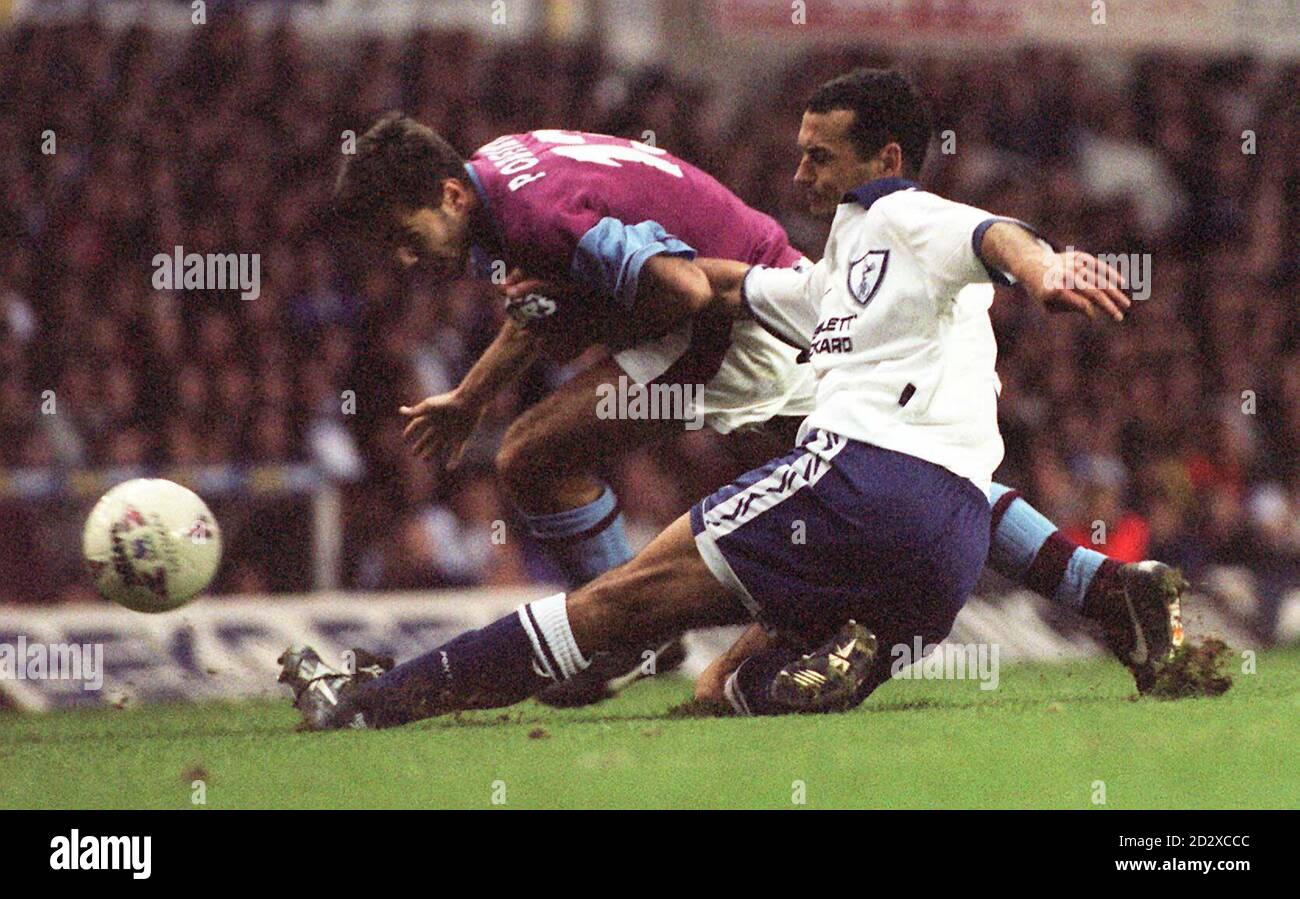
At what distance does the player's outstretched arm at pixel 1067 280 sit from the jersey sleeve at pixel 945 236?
18cm

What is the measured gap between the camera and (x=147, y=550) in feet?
18.4

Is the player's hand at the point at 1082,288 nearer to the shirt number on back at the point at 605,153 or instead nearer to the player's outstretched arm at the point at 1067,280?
the player's outstretched arm at the point at 1067,280

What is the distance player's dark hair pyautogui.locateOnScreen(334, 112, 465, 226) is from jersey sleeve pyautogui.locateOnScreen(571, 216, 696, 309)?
1.48ft

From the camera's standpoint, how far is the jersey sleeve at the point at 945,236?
4734mm

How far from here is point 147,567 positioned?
560 cm

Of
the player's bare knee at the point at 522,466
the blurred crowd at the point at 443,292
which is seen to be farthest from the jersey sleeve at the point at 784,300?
the blurred crowd at the point at 443,292

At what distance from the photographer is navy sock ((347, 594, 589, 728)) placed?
5.16 metres

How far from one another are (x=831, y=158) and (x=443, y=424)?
159 centimetres

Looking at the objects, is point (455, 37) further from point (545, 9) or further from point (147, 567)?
point (147, 567)

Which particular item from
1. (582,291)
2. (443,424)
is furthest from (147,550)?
(582,291)

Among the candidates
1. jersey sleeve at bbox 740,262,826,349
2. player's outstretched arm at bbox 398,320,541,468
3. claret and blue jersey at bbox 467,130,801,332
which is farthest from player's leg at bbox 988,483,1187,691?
player's outstretched arm at bbox 398,320,541,468

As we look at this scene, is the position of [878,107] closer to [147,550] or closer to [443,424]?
[443,424]

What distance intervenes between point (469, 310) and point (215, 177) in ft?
5.17

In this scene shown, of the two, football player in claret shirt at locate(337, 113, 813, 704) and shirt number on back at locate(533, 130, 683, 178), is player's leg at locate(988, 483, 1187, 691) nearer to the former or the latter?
football player in claret shirt at locate(337, 113, 813, 704)
